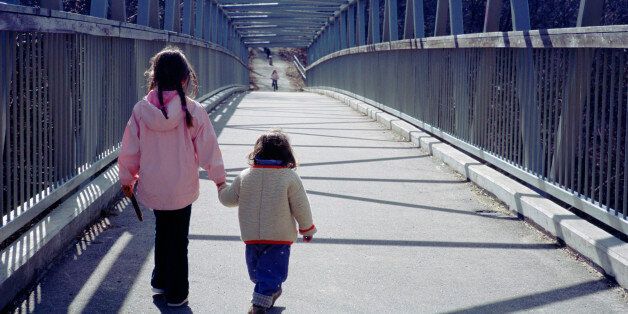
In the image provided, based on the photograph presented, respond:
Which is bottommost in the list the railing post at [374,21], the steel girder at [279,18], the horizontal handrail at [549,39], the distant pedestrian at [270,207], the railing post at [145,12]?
the distant pedestrian at [270,207]

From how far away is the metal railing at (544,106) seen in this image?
18.9 feet

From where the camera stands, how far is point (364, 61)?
68.2ft

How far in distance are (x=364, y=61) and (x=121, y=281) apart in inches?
630

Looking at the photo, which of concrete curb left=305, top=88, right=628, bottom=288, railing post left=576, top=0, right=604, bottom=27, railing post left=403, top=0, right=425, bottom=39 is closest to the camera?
concrete curb left=305, top=88, right=628, bottom=288

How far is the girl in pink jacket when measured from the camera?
15.3 feet

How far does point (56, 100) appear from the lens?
20.6 ft

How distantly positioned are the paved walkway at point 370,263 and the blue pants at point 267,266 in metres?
0.16

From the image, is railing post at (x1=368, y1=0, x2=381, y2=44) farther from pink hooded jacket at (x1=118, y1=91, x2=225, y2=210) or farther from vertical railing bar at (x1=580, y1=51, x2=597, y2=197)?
pink hooded jacket at (x1=118, y1=91, x2=225, y2=210)

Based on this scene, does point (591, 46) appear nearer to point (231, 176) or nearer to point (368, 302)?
point (368, 302)

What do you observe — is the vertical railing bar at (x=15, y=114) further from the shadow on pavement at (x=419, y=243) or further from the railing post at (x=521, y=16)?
the railing post at (x=521, y=16)

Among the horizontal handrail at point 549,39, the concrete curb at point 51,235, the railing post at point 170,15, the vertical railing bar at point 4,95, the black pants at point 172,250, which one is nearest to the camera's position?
the concrete curb at point 51,235

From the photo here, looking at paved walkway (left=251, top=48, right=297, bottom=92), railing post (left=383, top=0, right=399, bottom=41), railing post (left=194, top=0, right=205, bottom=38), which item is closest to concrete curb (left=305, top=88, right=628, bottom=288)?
railing post (left=383, top=0, right=399, bottom=41)

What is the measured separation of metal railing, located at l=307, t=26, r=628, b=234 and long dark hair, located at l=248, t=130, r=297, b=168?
2.01m

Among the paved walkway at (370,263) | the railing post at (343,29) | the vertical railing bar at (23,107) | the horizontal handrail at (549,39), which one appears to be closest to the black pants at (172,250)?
the paved walkway at (370,263)
